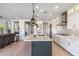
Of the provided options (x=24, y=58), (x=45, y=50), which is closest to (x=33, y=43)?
(x=45, y=50)

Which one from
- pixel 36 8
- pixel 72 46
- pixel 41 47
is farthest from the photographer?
pixel 36 8

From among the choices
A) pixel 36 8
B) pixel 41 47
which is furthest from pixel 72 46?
pixel 36 8

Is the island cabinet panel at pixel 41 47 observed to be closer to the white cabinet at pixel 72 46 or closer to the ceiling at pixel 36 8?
the white cabinet at pixel 72 46

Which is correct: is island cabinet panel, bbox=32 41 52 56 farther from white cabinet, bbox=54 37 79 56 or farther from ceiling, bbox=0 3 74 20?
ceiling, bbox=0 3 74 20

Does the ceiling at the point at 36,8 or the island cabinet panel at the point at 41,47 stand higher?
the ceiling at the point at 36,8

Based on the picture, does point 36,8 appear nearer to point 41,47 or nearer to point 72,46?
point 72,46

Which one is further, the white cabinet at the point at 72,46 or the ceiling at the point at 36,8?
the ceiling at the point at 36,8

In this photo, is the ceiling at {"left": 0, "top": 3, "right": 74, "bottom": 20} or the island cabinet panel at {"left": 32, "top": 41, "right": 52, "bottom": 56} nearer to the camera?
the island cabinet panel at {"left": 32, "top": 41, "right": 52, "bottom": 56}

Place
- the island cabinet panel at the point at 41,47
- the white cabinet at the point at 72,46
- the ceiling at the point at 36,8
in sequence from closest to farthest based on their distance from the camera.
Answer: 1. the island cabinet panel at the point at 41,47
2. the white cabinet at the point at 72,46
3. the ceiling at the point at 36,8

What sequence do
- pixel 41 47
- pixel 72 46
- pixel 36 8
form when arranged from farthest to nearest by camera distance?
pixel 36 8
pixel 72 46
pixel 41 47

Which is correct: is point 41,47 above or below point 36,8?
below

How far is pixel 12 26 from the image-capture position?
1276cm

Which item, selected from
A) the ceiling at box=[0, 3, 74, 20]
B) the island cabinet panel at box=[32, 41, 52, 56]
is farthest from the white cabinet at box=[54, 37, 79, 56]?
the ceiling at box=[0, 3, 74, 20]

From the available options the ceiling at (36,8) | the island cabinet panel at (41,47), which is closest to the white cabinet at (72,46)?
the island cabinet panel at (41,47)
